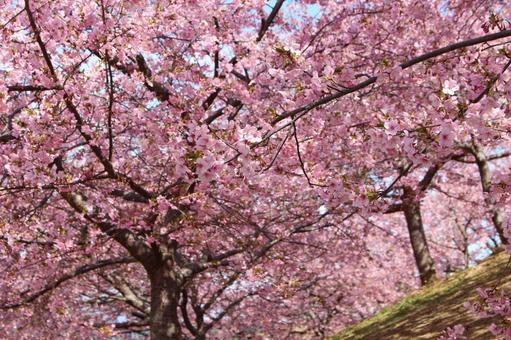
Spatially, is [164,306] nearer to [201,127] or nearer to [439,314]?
[439,314]

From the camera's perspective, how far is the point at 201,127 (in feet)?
11.8

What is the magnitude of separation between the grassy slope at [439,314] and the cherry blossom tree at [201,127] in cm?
174

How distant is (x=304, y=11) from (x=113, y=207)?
601 cm

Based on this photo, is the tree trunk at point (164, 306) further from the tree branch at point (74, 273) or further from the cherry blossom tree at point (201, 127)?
the tree branch at point (74, 273)

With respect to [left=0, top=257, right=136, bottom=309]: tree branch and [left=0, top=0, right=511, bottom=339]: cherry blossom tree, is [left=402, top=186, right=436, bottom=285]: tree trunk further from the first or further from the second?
[left=0, top=257, right=136, bottom=309]: tree branch

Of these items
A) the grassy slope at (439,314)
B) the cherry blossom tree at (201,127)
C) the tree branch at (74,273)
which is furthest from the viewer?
the tree branch at (74,273)

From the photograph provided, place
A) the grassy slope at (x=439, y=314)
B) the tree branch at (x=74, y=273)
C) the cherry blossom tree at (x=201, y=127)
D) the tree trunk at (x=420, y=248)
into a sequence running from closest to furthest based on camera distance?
the cherry blossom tree at (x=201, y=127) → the grassy slope at (x=439, y=314) → the tree branch at (x=74, y=273) → the tree trunk at (x=420, y=248)

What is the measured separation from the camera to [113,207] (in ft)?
23.3

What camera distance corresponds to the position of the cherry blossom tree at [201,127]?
3.90m

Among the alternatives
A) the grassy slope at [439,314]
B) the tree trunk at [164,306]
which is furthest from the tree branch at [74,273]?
the grassy slope at [439,314]

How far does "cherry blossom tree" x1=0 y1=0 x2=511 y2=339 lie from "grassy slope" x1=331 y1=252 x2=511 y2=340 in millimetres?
1738

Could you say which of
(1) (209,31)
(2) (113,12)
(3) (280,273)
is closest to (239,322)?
(3) (280,273)

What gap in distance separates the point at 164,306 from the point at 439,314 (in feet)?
14.5

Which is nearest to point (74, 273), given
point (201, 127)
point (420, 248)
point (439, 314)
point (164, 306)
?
point (164, 306)
